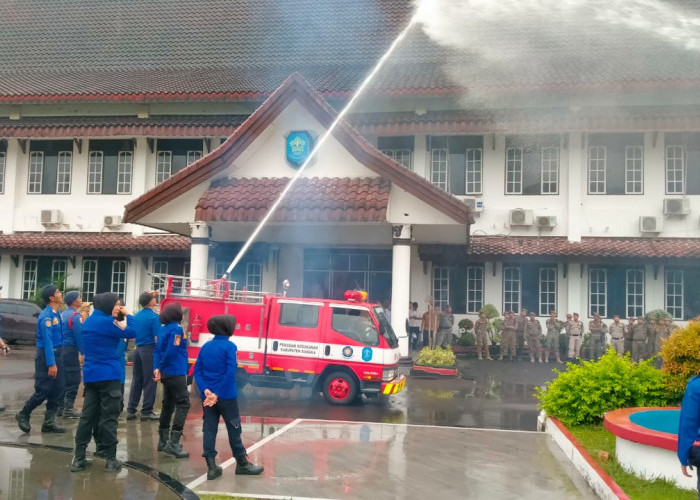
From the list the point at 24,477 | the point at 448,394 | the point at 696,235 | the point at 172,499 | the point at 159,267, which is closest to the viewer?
the point at 172,499

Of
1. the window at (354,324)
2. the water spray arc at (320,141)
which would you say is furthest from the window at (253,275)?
the window at (354,324)

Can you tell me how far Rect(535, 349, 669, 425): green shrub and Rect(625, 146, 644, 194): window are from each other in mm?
12330

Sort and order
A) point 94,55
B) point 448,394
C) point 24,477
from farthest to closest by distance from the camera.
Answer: point 94,55
point 448,394
point 24,477

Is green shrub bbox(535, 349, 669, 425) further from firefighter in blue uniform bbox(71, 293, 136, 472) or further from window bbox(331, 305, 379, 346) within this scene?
firefighter in blue uniform bbox(71, 293, 136, 472)

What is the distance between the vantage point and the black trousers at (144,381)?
10.2 metres

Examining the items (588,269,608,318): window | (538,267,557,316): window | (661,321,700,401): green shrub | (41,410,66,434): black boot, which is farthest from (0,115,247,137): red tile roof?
(661,321,700,401): green shrub

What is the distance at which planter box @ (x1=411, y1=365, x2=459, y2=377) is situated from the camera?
50.8 feet

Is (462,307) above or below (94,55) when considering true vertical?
below

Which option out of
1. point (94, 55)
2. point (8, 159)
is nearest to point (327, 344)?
point (8, 159)

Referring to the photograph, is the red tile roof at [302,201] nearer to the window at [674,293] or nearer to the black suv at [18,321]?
the black suv at [18,321]

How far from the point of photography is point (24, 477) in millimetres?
7090

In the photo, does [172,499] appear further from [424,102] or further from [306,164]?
[424,102]

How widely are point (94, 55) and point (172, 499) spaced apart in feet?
76.5

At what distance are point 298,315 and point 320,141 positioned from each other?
5.78 m
